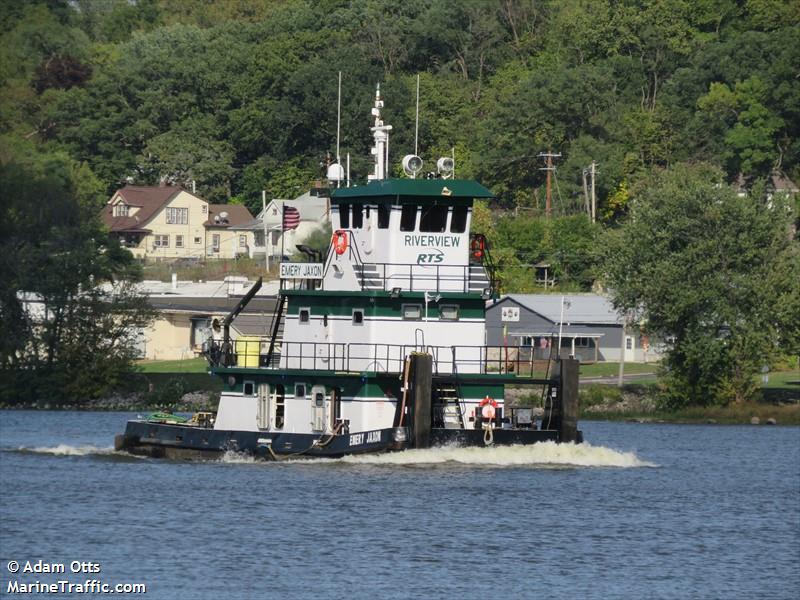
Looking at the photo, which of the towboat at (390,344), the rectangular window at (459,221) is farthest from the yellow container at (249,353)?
the rectangular window at (459,221)

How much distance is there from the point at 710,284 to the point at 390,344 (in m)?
34.9

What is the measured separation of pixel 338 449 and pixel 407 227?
22.4 feet

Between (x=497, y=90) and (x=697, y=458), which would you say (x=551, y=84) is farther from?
(x=697, y=458)

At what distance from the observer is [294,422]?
5859 centimetres

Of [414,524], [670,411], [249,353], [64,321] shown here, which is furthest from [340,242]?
[64,321]

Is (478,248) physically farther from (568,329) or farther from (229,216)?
(229,216)

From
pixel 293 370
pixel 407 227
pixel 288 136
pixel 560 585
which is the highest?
pixel 288 136

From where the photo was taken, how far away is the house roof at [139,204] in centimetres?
15238

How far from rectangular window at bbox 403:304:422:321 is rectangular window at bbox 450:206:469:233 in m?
2.70

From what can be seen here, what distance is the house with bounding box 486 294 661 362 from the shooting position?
364 feet

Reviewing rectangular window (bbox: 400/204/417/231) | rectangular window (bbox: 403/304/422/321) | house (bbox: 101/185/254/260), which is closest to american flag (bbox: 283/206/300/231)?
rectangular window (bbox: 400/204/417/231)

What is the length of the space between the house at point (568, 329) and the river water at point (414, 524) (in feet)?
146

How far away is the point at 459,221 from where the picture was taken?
189 feet

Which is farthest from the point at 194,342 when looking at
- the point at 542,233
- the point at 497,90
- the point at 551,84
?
the point at 497,90
